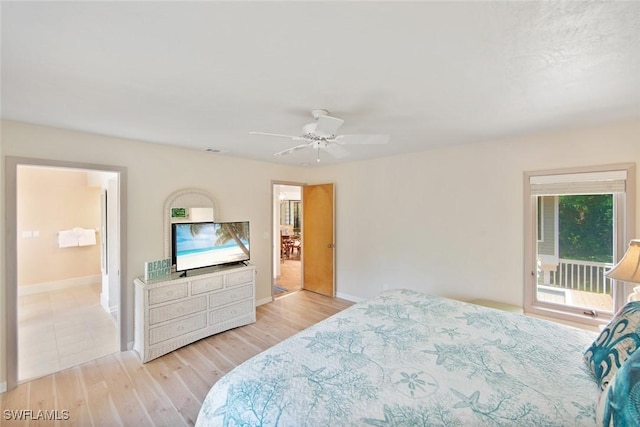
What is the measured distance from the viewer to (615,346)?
133cm

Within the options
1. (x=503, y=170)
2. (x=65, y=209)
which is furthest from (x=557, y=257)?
(x=65, y=209)

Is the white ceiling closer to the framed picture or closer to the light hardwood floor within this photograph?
the framed picture

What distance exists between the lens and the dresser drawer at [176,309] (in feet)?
9.15

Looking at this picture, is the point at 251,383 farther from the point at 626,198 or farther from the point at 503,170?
the point at 626,198

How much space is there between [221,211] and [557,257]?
14.1 feet

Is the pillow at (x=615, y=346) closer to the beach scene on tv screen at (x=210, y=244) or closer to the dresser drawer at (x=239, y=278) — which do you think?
the dresser drawer at (x=239, y=278)

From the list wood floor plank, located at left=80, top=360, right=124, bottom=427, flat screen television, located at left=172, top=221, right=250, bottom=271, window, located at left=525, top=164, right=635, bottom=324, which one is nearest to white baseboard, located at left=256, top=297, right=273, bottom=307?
flat screen television, located at left=172, top=221, right=250, bottom=271

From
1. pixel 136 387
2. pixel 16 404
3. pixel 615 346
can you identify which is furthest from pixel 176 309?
pixel 615 346

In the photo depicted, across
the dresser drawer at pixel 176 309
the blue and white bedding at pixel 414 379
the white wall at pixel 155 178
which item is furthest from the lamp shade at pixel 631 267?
the white wall at pixel 155 178

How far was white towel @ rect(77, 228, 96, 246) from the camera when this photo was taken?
5121mm

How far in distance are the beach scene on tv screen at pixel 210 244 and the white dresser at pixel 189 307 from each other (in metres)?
0.18

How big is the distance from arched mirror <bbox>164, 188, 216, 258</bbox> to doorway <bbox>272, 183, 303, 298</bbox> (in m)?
1.32

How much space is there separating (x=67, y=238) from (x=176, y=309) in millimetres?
3893

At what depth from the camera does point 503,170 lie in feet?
9.89
